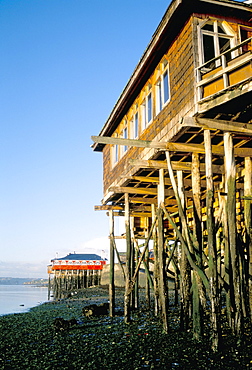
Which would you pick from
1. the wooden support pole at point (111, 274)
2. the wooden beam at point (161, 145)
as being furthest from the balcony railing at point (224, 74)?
the wooden support pole at point (111, 274)

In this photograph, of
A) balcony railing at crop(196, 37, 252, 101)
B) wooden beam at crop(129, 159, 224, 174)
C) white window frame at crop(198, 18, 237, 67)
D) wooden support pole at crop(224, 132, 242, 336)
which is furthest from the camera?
wooden beam at crop(129, 159, 224, 174)

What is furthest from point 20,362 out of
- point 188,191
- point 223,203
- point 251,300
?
point 188,191

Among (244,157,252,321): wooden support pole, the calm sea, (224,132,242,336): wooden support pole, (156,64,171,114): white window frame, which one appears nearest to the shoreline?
(224,132,242,336): wooden support pole

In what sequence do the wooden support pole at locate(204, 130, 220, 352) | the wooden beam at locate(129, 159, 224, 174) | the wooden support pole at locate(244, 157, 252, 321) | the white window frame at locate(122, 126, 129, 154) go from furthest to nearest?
the white window frame at locate(122, 126, 129, 154) → the wooden beam at locate(129, 159, 224, 174) → the wooden support pole at locate(244, 157, 252, 321) → the wooden support pole at locate(204, 130, 220, 352)

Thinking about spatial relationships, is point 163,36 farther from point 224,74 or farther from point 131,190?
point 131,190

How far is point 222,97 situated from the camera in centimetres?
729

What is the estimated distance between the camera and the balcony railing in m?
7.08

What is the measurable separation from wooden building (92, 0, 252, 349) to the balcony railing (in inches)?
0.9

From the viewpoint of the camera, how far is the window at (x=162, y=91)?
34.0 ft

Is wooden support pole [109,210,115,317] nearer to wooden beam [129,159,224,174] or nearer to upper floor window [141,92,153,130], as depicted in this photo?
upper floor window [141,92,153,130]

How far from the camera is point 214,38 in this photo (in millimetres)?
9055

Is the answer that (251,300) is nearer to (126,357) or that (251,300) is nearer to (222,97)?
(126,357)

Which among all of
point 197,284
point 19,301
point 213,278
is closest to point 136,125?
point 197,284

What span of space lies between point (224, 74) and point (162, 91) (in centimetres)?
357
